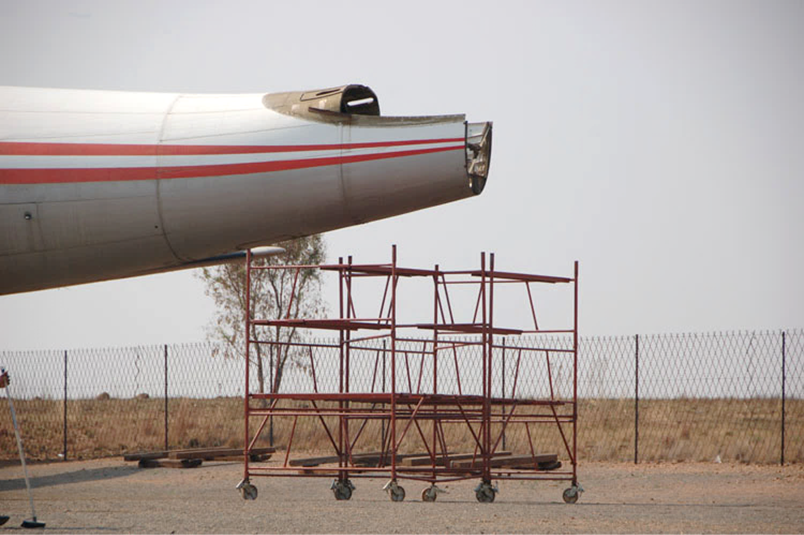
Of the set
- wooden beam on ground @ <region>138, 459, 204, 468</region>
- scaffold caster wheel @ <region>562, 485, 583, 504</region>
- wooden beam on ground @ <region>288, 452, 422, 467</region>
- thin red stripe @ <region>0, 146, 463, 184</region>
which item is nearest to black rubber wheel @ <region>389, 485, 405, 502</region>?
scaffold caster wheel @ <region>562, 485, 583, 504</region>

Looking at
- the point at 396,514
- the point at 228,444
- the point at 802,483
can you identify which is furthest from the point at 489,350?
the point at 228,444

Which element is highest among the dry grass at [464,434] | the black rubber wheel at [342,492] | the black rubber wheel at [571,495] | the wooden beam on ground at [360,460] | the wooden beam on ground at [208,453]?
the black rubber wheel at [571,495]

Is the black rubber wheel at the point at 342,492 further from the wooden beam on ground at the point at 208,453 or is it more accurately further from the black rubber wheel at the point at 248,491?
the wooden beam on ground at the point at 208,453

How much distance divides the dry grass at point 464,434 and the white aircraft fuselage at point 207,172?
15.7m

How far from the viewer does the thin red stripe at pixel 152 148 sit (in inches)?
380

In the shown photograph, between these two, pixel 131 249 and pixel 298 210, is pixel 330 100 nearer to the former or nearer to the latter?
pixel 298 210

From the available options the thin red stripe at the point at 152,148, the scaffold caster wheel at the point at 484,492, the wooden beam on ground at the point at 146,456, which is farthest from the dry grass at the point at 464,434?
the thin red stripe at the point at 152,148

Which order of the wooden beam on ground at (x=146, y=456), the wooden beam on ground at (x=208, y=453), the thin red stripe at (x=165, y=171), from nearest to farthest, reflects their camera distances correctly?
the thin red stripe at (x=165, y=171) < the wooden beam on ground at (x=208, y=453) < the wooden beam on ground at (x=146, y=456)

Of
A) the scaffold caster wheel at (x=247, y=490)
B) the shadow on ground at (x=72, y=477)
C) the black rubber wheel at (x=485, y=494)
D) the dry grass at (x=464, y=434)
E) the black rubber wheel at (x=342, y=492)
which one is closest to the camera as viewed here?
the scaffold caster wheel at (x=247, y=490)

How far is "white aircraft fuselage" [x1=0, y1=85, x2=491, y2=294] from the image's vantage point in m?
9.67

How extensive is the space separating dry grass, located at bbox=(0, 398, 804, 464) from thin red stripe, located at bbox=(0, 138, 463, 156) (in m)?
16.0

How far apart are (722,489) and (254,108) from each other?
11056 millimetres

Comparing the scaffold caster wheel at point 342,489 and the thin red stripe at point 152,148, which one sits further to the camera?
the scaffold caster wheel at point 342,489

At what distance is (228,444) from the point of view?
2912 cm
